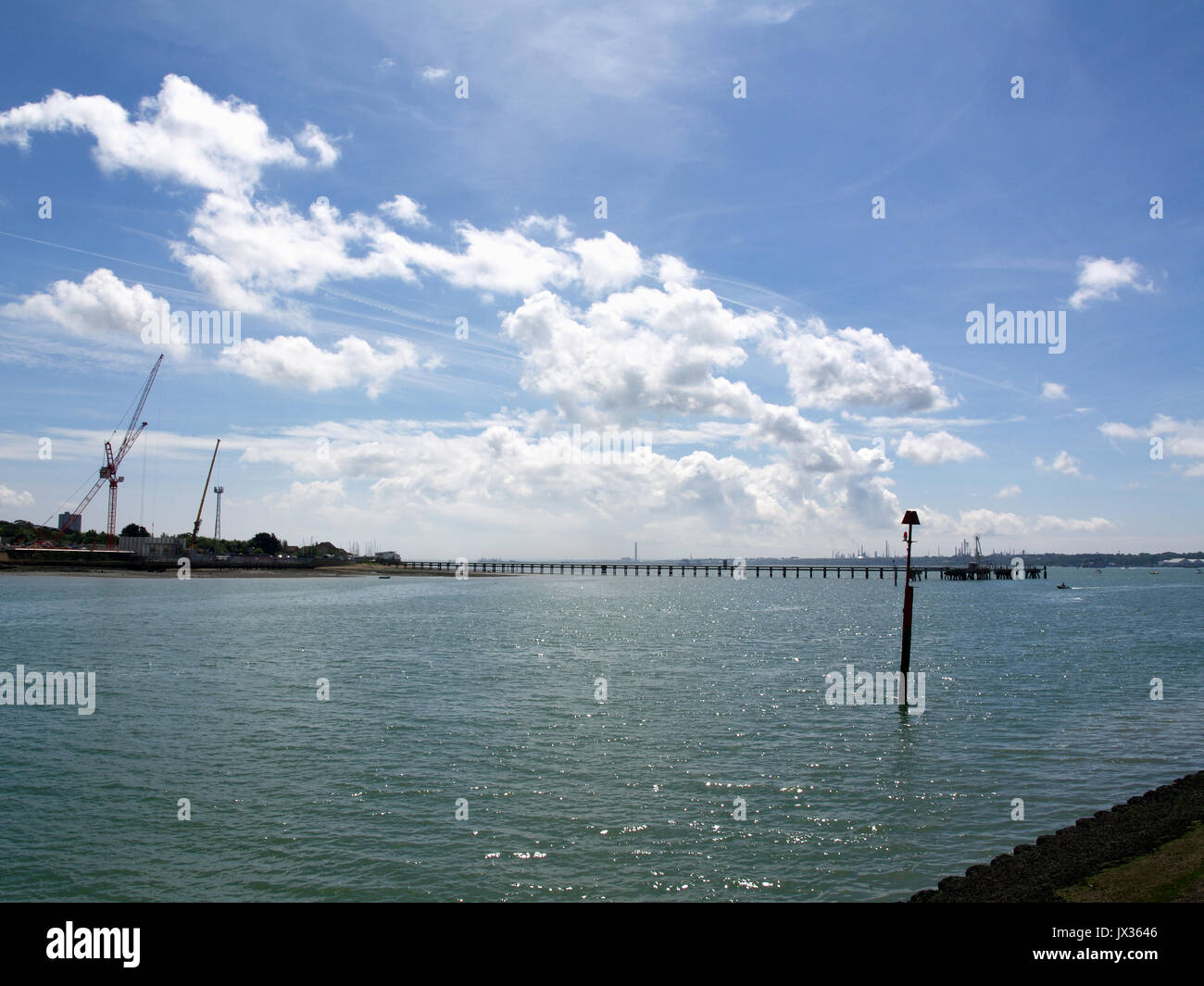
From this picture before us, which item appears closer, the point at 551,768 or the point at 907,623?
the point at 551,768

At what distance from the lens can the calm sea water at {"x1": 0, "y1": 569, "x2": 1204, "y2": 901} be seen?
15305mm

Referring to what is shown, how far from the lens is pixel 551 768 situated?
72.5ft

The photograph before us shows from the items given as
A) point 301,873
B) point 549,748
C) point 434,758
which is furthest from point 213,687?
point 301,873

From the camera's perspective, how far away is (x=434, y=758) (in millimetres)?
23297

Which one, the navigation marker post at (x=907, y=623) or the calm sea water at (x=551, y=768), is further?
the navigation marker post at (x=907, y=623)

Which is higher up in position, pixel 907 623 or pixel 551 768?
pixel 907 623

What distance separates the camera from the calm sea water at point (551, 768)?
50.2 feet

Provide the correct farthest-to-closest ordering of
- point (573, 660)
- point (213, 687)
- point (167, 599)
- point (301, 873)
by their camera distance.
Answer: point (167, 599), point (573, 660), point (213, 687), point (301, 873)

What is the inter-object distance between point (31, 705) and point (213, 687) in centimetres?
671

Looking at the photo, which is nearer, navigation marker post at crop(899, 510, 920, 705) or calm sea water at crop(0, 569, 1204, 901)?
calm sea water at crop(0, 569, 1204, 901)

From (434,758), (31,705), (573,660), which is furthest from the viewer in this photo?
(573,660)
